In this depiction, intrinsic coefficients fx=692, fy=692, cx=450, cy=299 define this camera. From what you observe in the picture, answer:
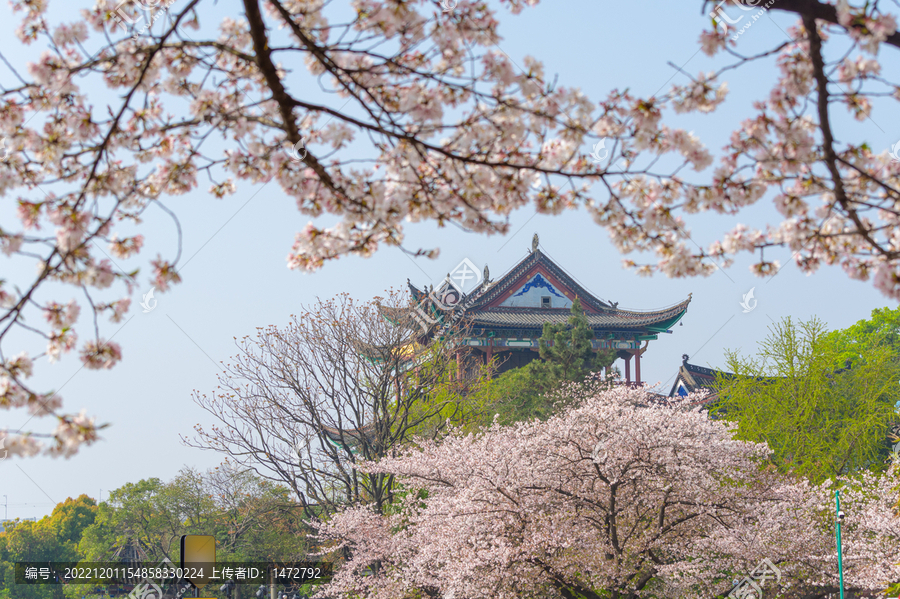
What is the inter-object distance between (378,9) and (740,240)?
1.95 m

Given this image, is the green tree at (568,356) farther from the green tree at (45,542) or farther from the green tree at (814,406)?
the green tree at (45,542)

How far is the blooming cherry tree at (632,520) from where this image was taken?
839 cm

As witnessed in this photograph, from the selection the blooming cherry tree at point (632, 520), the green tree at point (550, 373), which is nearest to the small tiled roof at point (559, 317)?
the green tree at point (550, 373)

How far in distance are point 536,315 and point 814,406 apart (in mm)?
11610

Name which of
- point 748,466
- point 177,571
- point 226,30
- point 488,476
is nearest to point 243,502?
point 177,571

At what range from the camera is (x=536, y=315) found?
25.3 m

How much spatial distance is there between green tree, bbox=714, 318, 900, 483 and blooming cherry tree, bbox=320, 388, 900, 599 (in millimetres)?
4637

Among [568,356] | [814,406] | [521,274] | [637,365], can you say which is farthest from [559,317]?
[814,406]

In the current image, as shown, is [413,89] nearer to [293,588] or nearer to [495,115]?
[495,115]

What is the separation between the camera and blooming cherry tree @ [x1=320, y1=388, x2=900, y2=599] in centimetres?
839

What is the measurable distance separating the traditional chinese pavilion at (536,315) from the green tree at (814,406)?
785 centimetres

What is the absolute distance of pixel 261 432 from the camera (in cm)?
1330

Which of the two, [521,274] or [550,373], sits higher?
[521,274]

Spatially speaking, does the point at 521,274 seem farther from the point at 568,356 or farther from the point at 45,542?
the point at 45,542
